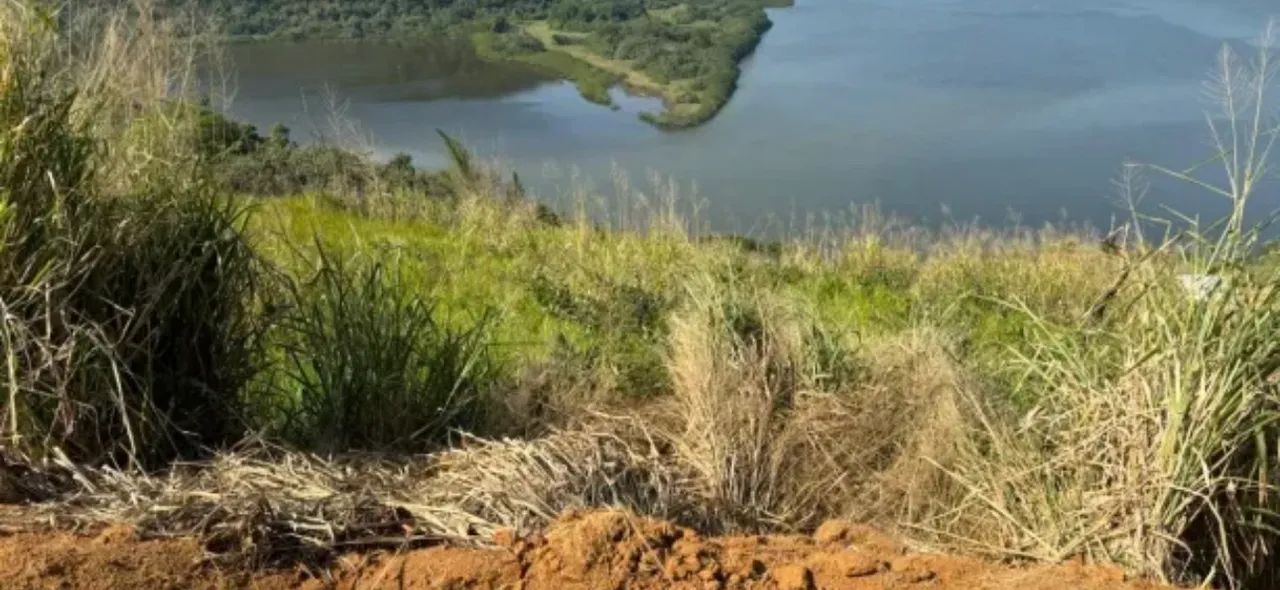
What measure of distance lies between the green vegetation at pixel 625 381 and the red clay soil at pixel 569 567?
0.24 m

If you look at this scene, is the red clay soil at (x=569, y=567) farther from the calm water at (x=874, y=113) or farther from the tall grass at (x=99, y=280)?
the calm water at (x=874, y=113)

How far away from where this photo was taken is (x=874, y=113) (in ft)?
94.0

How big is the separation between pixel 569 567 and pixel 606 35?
33599 millimetres

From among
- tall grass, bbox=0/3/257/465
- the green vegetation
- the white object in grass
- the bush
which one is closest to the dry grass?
the green vegetation

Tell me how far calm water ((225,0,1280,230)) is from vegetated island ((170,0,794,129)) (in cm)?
63

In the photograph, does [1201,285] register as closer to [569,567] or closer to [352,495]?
[569,567]

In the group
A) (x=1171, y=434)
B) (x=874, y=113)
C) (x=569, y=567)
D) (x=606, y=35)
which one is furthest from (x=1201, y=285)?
(x=606, y=35)

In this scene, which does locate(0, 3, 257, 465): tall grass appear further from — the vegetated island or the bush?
the vegetated island

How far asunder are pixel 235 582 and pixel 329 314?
1685 mm

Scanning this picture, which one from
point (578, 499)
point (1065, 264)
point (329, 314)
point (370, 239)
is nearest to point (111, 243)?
point (329, 314)

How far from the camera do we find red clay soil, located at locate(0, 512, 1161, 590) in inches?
134

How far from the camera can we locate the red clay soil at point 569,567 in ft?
11.1

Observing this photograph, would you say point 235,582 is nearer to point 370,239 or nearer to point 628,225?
point 370,239

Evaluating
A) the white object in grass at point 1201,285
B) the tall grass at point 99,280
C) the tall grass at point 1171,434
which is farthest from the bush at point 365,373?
the white object in grass at point 1201,285
